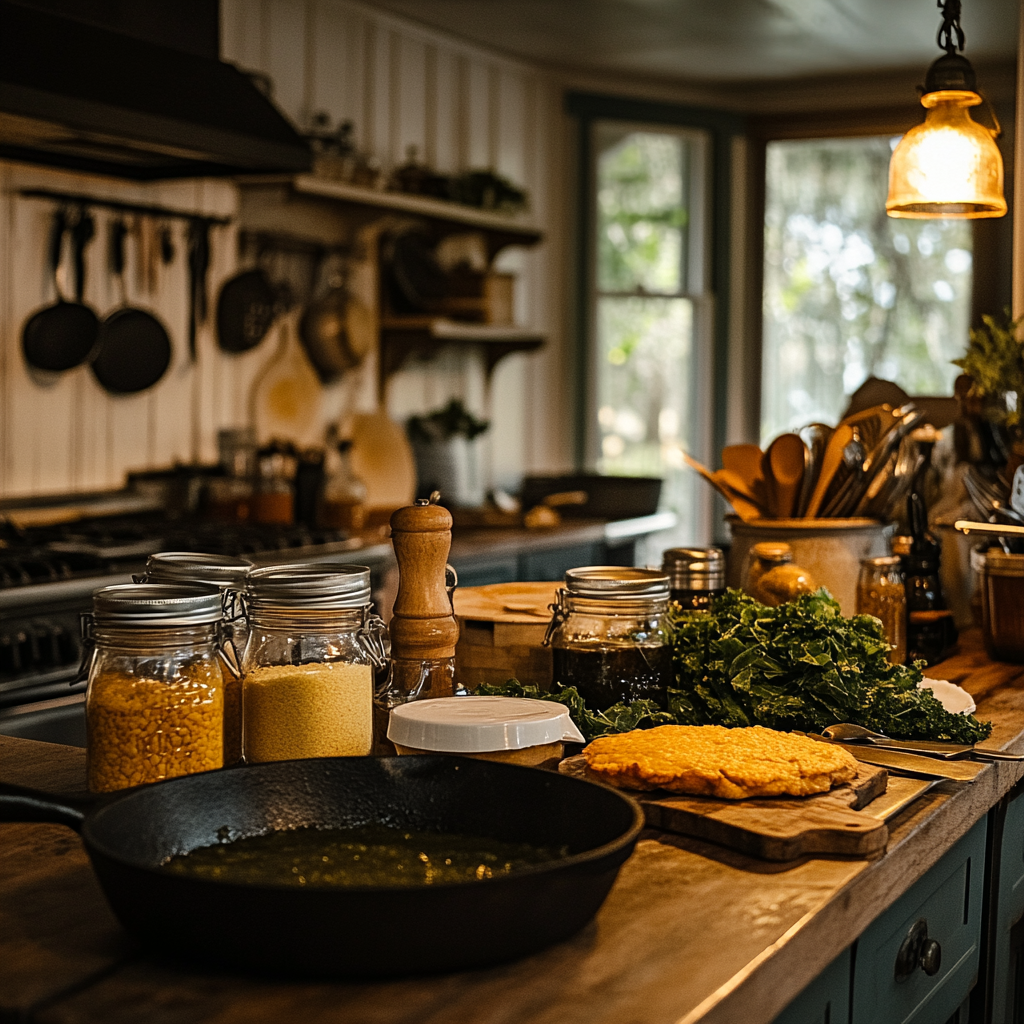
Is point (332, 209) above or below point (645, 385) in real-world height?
above

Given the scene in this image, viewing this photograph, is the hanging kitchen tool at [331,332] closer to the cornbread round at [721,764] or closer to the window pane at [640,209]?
the window pane at [640,209]

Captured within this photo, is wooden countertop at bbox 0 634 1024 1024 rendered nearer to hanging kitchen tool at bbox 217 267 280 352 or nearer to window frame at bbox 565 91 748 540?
hanging kitchen tool at bbox 217 267 280 352

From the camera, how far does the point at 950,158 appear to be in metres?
2.20

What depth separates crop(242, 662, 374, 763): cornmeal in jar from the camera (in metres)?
1.20

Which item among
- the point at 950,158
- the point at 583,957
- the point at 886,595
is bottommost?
the point at 583,957

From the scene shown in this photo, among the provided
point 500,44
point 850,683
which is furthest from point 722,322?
point 850,683

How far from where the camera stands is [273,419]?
429 centimetres

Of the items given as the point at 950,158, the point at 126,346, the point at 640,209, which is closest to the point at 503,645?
the point at 950,158

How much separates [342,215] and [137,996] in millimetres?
3984

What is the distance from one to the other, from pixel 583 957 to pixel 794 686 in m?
0.68

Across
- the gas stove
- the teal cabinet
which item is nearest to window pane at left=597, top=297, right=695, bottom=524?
the gas stove

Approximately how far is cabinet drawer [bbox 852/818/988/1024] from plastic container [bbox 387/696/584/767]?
32 cm

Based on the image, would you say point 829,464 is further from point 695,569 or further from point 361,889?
point 361,889

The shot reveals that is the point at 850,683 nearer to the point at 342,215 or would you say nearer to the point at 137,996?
the point at 137,996
